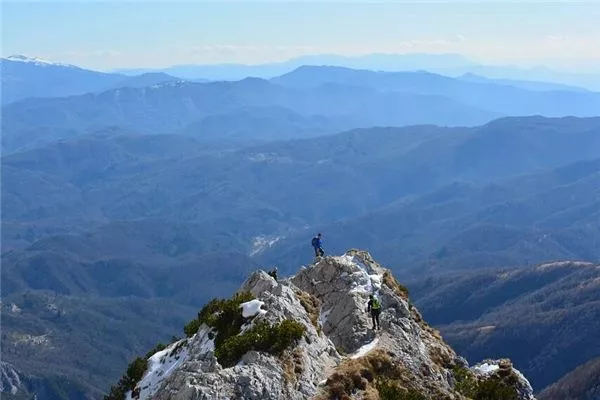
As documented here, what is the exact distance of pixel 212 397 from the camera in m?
30.1

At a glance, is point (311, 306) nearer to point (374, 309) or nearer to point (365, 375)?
point (374, 309)

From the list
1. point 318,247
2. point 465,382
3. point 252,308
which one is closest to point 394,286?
point 318,247

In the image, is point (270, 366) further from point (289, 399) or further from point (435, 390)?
point (435, 390)

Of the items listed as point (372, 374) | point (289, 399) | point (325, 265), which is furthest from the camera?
point (325, 265)

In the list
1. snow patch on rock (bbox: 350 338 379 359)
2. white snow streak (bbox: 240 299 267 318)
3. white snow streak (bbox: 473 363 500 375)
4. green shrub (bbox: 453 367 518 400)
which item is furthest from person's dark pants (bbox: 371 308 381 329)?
white snow streak (bbox: 473 363 500 375)

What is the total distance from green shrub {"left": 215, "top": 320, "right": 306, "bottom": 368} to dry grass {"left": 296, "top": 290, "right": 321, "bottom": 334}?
17.7 feet

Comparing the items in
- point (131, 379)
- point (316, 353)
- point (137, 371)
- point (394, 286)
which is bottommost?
point (131, 379)

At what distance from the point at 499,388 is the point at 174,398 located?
22.2 meters

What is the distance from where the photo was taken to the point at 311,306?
4594 centimetres

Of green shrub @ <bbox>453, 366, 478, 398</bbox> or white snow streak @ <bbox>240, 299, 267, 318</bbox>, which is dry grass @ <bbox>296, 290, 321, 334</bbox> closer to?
white snow streak @ <bbox>240, 299, 267, 318</bbox>

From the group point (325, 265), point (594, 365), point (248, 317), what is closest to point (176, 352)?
point (248, 317)

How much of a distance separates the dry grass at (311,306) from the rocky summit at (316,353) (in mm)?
134

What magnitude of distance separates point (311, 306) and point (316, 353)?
818 centimetres

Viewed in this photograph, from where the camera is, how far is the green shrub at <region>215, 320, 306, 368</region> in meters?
35.5
